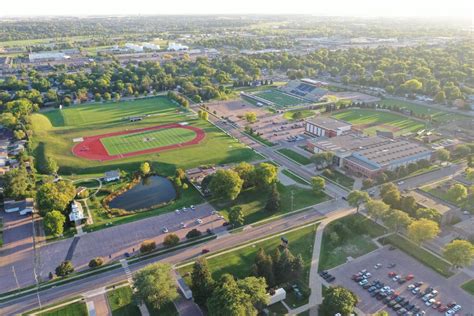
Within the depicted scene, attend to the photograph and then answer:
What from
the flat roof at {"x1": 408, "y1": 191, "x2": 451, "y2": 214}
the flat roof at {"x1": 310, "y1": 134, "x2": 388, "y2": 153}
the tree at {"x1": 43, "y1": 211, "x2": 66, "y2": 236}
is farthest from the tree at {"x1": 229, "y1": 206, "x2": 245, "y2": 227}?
the flat roof at {"x1": 310, "y1": 134, "x2": 388, "y2": 153}

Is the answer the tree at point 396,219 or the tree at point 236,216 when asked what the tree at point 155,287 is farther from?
the tree at point 396,219

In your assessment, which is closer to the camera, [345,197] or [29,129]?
[345,197]

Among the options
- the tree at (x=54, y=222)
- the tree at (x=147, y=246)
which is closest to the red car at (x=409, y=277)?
the tree at (x=147, y=246)

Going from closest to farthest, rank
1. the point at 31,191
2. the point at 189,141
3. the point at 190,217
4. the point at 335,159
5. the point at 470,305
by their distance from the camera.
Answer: the point at 470,305
the point at 190,217
the point at 31,191
the point at 335,159
the point at 189,141

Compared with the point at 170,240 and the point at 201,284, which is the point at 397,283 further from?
the point at 170,240

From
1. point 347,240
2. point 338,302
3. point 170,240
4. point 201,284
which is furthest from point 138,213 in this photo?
point 338,302

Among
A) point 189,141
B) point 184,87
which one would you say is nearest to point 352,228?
point 189,141

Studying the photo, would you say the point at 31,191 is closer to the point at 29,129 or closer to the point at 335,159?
the point at 29,129

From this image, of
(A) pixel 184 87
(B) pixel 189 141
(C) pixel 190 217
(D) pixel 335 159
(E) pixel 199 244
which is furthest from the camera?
(A) pixel 184 87
